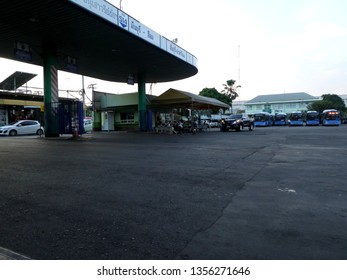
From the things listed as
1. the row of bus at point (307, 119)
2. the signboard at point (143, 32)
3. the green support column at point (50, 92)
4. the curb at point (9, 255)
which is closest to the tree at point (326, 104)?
the row of bus at point (307, 119)

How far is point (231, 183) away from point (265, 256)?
10.7 feet

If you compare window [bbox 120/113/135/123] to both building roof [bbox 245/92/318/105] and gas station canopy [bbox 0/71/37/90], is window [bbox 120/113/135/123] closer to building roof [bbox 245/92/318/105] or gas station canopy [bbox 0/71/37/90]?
gas station canopy [bbox 0/71/37/90]

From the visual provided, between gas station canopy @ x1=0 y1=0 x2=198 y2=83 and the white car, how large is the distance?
310 inches

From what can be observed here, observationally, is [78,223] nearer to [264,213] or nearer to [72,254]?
[72,254]

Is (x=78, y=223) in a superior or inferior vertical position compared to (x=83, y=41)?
inferior

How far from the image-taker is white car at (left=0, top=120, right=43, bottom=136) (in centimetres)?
2984


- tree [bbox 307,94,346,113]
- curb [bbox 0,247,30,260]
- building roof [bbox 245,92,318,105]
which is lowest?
curb [bbox 0,247,30,260]

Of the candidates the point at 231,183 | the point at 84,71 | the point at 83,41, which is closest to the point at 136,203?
the point at 231,183

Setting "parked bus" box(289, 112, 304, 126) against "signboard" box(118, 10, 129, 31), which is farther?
"parked bus" box(289, 112, 304, 126)

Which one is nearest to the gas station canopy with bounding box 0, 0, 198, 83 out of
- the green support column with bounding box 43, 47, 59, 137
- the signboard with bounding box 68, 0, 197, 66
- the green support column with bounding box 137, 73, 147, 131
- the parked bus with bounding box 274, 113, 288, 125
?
the signboard with bounding box 68, 0, 197, 66

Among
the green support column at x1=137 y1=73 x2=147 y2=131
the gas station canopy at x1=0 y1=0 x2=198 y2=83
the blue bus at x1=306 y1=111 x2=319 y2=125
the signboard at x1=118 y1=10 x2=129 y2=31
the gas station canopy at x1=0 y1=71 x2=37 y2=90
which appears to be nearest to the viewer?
the gas station canopy at x1=0 y1=0 x2=198 y2=83

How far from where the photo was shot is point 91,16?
52.3 feet

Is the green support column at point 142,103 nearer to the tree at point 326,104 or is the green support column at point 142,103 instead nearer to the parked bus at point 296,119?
the parked bus at point 296,119

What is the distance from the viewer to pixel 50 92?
2169cm
